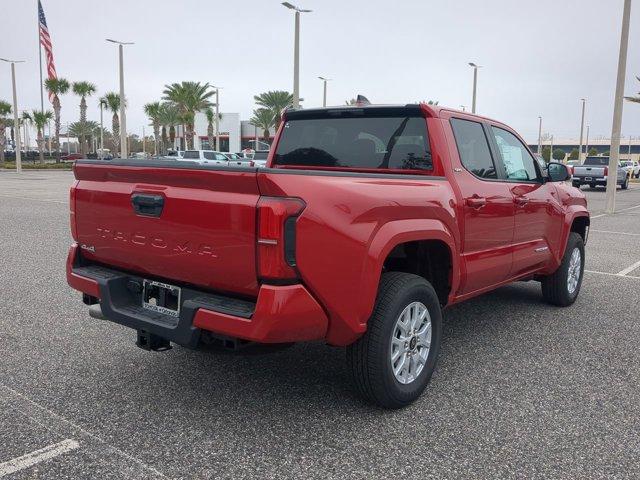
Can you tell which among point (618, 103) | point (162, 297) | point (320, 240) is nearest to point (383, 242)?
point (320, 240)

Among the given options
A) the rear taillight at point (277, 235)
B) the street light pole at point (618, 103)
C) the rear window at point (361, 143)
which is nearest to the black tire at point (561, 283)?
the rear window at point (361, 143)

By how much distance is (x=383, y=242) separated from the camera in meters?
3.29

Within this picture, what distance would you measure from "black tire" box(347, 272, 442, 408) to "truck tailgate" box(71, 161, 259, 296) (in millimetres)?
757

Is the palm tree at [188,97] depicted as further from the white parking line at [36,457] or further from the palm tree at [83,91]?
the white parking line at [36,457]

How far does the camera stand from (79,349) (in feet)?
14.9

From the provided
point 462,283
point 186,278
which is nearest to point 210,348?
point 186,278

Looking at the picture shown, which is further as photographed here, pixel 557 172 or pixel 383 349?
pixel 557 172

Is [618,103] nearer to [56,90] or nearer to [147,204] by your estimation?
[147,204]

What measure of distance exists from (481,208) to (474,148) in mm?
524

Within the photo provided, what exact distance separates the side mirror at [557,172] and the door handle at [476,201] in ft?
5.07

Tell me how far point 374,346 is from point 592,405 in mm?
1491

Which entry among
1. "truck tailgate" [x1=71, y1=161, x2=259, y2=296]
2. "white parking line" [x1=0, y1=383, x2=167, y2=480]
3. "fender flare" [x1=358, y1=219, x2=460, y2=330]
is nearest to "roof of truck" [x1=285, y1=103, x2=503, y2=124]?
"fender flare" [x1=358, y1=219, x2=460, y2=330]

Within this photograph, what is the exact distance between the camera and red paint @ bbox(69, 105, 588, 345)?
2906 millimetres

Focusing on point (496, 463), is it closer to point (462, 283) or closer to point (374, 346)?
point (374, 346)
